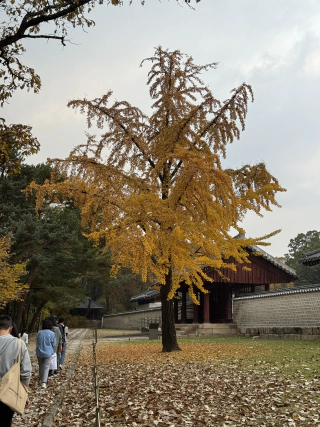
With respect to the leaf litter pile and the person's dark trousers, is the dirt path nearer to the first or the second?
the leaf litter pile

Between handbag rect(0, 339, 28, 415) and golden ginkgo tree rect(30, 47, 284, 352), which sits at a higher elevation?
golden ginkgo tree rect(30, 47, 284, 352)

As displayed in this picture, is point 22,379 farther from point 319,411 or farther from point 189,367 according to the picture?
point 189,367

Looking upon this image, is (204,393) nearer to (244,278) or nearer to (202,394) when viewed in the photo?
(202,394)

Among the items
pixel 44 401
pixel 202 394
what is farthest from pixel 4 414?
pixel 44 401

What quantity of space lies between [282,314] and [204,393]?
1453cm

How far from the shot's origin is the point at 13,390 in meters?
4.27

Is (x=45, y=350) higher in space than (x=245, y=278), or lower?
lower

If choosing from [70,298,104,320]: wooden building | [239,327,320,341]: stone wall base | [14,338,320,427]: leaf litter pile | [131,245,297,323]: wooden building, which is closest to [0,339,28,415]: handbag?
[14,338,320,427]: leaf litter pile

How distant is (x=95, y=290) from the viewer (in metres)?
76.1

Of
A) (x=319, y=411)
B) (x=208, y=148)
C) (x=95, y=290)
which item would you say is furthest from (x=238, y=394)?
(x=95, y=290)

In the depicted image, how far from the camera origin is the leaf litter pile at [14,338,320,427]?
6.50m

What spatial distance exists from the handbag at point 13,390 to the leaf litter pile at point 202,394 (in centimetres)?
246

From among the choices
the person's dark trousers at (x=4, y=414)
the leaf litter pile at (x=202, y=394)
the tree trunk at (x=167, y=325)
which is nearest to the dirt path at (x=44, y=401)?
the leaf litter pile at (x=202, y=394)

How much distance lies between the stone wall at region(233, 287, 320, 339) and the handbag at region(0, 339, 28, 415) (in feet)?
54.8
